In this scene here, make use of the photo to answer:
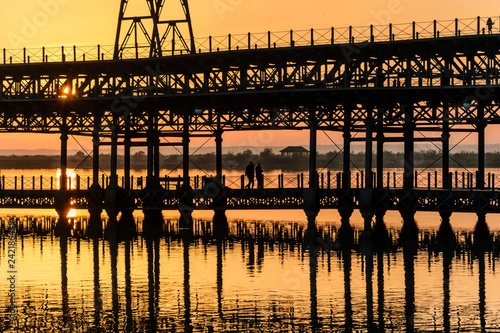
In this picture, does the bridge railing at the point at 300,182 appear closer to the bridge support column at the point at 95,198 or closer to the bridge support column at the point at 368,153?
the bridge support column at the point at 368,153

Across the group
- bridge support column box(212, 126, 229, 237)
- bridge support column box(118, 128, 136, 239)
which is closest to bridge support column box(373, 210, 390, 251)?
bridge support column box(212, 126, 229, 237)

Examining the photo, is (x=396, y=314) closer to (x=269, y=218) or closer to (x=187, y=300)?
(x=187, y=300)

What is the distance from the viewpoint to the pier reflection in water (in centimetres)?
2173

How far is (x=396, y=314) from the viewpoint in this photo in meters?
22.4

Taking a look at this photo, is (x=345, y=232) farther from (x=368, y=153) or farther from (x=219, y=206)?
→ (x=219, y=206)

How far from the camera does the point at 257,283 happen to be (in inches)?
1063

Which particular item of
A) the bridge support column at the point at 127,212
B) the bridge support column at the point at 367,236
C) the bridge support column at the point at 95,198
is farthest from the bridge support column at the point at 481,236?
the bridge support column at the point at 95,198

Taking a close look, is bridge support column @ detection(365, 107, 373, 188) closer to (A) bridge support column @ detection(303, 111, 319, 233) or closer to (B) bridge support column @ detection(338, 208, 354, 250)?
(B) bridge support column @ detection(338, 208, 354, 250)

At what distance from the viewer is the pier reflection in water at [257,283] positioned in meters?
21.7

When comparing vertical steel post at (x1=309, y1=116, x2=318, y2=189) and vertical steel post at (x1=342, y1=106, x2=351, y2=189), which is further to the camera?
vertical steel post at (x1=342, y1=106, x2=351, y2=189)

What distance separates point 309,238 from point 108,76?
57.3 feet

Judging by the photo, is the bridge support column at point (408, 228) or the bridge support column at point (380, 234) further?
the bridge support column at point (408, 228)

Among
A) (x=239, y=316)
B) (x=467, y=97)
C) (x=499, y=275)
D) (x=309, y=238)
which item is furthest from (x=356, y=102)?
(x=239, y=316)

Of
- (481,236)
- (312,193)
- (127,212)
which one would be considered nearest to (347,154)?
(312,193)
